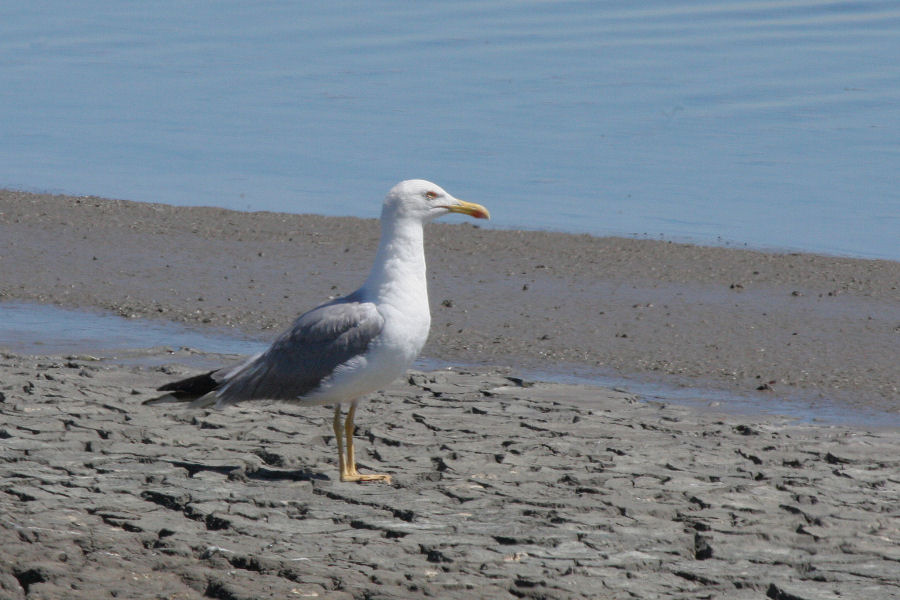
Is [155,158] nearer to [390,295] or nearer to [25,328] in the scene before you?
[25,328]

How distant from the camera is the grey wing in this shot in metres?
6.45

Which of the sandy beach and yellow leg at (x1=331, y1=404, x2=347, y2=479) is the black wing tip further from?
yellow leg at (x1=331, y1=404, x2=347, y2=479)

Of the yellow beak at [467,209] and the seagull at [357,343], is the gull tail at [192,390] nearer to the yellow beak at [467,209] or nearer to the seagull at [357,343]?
the seagull at [357,343]

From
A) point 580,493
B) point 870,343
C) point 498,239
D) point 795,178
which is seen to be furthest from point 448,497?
point 795,178

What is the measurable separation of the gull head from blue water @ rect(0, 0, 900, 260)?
721cm

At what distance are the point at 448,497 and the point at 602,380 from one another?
9.90 ft

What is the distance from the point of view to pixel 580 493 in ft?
20.9

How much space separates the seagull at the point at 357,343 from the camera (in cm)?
643

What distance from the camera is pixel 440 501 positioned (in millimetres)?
6207

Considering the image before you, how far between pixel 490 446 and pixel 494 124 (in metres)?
11.5

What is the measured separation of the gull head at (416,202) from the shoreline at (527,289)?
2.86 meters

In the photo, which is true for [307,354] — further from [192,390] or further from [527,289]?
[527,289]

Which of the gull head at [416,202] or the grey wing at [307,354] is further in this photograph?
the gull head at [416,202]

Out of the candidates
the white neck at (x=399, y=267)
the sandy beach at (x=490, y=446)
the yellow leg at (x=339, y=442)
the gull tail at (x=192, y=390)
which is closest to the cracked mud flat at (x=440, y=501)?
the sandy beach at (x=490, y=446)
